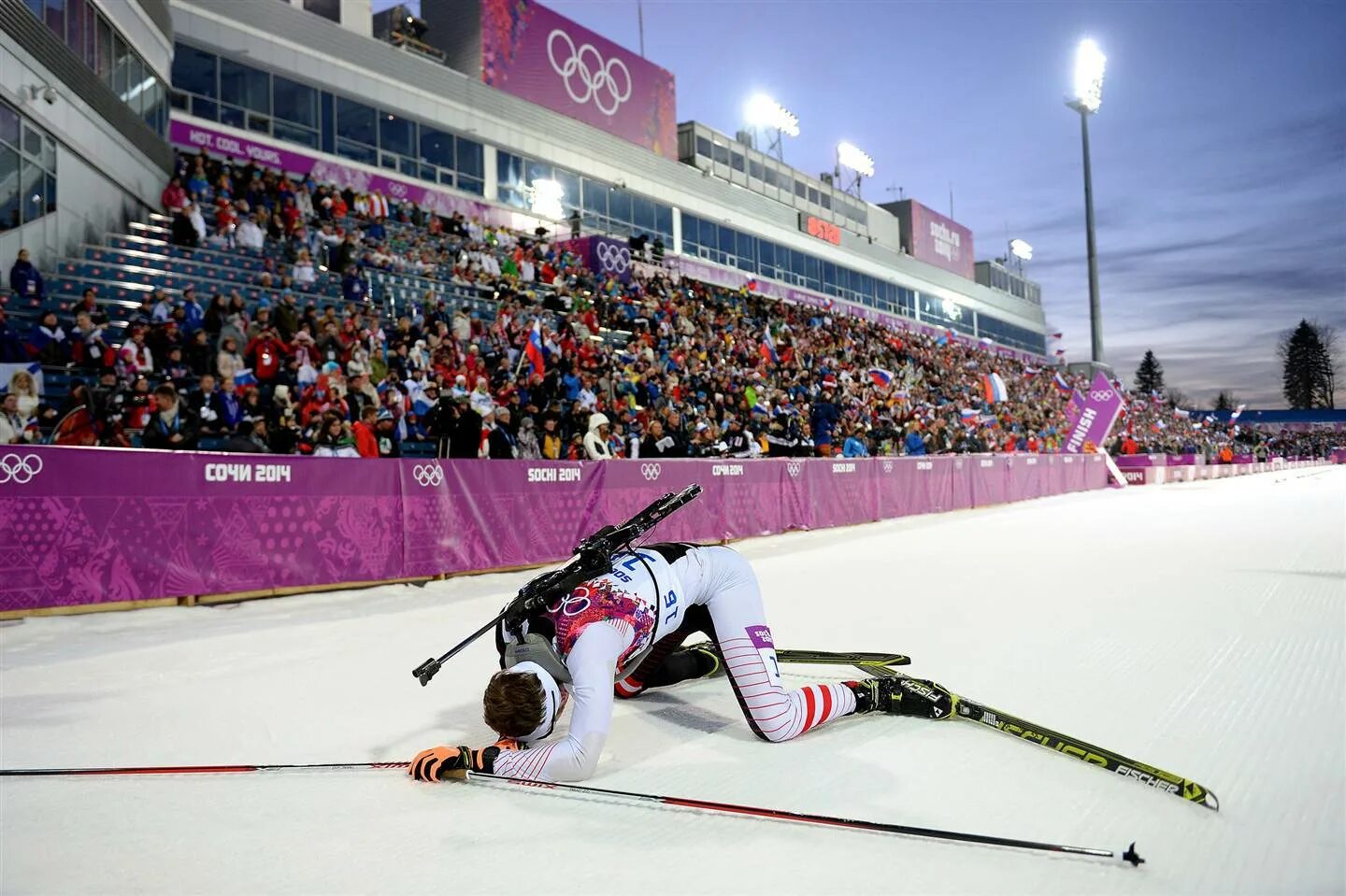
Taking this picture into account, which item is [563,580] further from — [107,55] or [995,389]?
[995,389]

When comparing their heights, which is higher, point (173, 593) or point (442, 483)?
point (442, 483)

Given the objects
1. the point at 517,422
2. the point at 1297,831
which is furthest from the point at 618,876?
the point at 517,422

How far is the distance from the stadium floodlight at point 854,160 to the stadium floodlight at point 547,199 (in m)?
25.5

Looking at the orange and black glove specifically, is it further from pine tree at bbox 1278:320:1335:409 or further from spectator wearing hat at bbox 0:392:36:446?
pine tree at bbox 1278:320:1335:409

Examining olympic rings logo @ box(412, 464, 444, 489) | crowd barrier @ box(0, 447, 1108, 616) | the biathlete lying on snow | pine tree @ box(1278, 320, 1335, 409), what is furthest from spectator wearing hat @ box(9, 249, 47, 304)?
pine tree @ box(1278, 320, 1335, 409)

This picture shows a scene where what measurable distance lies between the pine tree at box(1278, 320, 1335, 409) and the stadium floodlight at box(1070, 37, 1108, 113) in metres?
98.6

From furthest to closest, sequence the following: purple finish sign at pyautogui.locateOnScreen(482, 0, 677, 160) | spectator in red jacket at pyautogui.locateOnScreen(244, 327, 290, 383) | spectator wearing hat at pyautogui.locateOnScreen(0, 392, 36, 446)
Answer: purple finish sign at pyautogui.locateOnScreen(482, 0, 677, 160)
spectator in red jacket at pyautogui.locateOnScreen(244, 327, 290, 383)
spectator wearing hat at pyautogui.locateOnScreen(0, 392, 36, 446)

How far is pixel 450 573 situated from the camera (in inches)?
386

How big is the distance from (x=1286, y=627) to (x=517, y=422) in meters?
11.1

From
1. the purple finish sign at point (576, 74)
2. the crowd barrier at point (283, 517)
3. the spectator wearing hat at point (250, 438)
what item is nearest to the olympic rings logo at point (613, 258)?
the purple finish sign at point (576, 74)

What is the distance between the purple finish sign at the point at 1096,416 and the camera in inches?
1068

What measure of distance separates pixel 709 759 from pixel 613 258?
23273mm

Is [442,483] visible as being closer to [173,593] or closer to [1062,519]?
[173,593]

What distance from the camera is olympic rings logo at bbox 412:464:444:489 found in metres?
9.55
